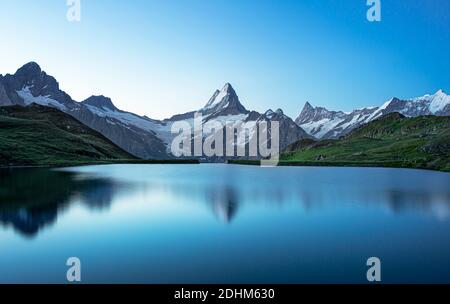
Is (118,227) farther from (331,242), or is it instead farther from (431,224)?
(431,224)

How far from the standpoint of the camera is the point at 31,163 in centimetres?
17538

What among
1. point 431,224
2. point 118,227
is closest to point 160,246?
point 118,227

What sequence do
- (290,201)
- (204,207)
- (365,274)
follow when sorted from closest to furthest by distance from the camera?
(365,274) < (204,207) < (290,201)

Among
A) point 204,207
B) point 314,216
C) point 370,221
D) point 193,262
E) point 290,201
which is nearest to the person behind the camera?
point 193,262

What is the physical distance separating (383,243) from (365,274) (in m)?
8.45

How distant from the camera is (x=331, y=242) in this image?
93.8 feet

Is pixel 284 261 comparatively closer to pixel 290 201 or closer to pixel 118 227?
pixel 118 227

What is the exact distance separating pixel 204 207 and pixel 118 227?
14955 mm

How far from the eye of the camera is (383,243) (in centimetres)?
2836
